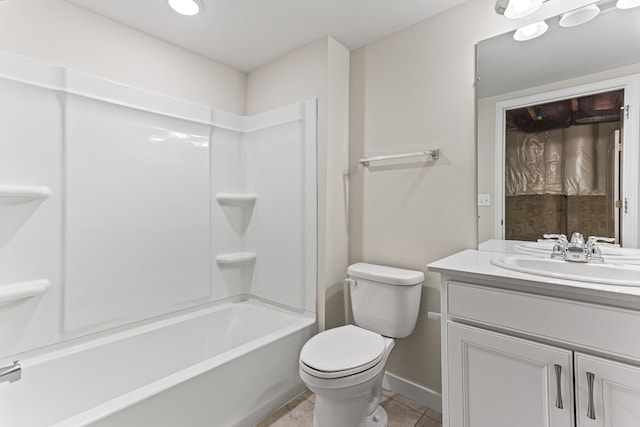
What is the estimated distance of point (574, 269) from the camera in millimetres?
1238

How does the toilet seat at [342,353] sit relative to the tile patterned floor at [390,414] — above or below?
above

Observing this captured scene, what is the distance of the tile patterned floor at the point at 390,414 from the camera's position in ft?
5.49

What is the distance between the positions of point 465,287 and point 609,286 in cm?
42

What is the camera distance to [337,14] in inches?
70.9

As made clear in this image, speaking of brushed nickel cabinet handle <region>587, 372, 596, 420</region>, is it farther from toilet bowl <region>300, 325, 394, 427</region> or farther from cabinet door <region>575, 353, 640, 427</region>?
toilet bowl <region>300, 325, 394, 427</region>

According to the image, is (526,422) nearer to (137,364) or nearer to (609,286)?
(609,286)

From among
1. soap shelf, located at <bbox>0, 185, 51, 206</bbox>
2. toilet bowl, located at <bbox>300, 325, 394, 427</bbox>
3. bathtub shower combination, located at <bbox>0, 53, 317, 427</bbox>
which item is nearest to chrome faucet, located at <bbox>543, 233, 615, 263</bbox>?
toilet bowl, located at <bbox>300, 325, 394, 427</bbox>

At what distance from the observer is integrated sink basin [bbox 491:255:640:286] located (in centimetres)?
105

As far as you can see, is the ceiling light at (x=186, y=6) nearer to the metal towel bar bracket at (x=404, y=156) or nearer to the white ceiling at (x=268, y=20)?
the white ceiling at (x=268, y=20)

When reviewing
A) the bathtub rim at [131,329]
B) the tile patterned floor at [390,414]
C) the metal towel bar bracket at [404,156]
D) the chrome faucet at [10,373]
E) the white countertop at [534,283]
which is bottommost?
the tile patterned floor at [390,414]

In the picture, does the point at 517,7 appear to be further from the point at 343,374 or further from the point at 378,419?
the point at 378,419

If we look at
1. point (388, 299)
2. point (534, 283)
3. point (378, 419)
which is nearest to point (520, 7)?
point (534, 283)

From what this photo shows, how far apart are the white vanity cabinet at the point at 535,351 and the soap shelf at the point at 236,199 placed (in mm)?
1612

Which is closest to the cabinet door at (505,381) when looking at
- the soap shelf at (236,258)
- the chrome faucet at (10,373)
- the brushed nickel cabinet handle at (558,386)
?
the brushed nickel cabinet handle at (558,386)
